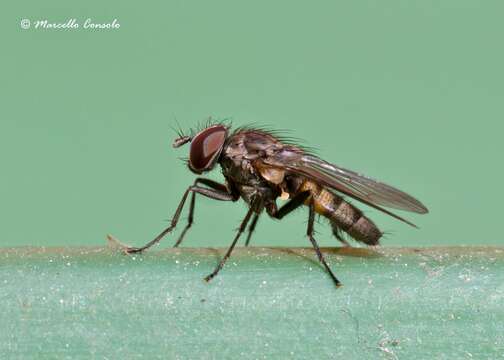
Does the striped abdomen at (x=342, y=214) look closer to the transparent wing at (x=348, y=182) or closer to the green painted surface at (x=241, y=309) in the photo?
the transparent wing at (x=348, y=182)

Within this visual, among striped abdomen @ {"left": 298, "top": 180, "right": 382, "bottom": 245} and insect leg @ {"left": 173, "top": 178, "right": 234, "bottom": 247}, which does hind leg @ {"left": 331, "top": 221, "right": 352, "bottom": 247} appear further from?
insect leg @ {"left": 173, "top": 178, "right": 234, "bottom": 247}

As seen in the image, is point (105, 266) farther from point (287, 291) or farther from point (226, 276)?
point (287, 291)

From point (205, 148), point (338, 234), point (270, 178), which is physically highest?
point (205, 148)

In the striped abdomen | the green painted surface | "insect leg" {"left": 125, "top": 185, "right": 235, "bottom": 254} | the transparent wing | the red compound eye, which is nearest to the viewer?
the green painted surface

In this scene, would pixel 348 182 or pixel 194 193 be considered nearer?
pixel 348 182

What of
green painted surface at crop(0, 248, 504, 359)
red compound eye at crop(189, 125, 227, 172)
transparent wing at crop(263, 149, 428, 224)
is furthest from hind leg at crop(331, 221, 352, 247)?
green painted surface at crop(0, 248, 504, 359)

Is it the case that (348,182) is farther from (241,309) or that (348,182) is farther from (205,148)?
(241,309)

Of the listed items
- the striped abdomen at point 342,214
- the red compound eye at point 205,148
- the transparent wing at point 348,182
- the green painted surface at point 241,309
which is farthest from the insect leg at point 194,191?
the green painted surface at point 241,309

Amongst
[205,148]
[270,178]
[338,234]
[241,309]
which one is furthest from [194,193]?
[241,309]
